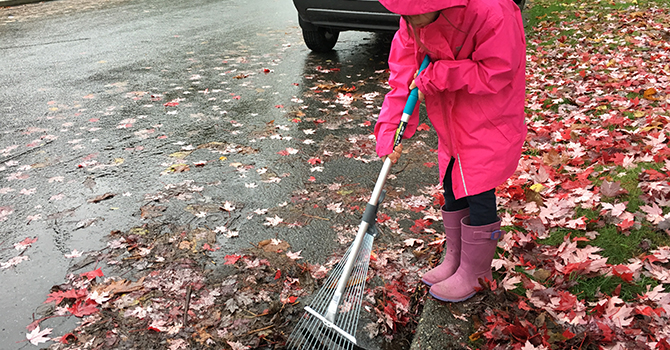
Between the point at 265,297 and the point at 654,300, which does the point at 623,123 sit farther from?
the point at 265,297

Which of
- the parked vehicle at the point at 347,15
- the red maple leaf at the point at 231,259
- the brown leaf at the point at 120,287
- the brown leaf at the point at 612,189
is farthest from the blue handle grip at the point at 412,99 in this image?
the parked vehicle at the point at 347,15

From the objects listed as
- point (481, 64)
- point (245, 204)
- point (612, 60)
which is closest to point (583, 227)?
point (481, 64)

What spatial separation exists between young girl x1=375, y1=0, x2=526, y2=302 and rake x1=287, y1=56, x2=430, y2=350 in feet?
0.27

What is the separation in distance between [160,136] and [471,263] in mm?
3266

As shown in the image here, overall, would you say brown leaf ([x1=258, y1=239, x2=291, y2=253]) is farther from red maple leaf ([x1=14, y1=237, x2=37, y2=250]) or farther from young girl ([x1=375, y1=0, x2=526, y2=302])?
red maple leaf ([x1=14, y1=237, x2=37, y2=250])

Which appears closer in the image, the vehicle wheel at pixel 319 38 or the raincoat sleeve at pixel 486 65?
the raincoat sleeve at pixel 486 65

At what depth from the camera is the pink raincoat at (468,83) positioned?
1.78m

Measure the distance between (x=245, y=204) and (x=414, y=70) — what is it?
1.71 m

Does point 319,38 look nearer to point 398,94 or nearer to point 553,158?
point 553,158

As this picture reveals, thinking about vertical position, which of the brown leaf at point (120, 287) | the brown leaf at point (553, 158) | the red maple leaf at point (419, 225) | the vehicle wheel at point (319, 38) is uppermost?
the brown leaf at point (120, 287)

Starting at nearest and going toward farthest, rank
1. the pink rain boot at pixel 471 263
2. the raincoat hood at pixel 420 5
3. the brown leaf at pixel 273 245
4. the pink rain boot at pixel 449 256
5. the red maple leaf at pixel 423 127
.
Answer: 1. the raincoat hood at pixel 420 5
2. the pink rain boot at pixel 471 263
3. the pink rain boot at pixel 449 256
4. the brown leaf at pixel 273 245
5. the red maple leaf at pixel 423 127

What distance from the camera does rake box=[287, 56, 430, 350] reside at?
2.05m

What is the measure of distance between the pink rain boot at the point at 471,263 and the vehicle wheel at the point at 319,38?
5.22 m

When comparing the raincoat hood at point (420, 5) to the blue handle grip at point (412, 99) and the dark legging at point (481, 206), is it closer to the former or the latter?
the blue handle grip at point (412, 99)
